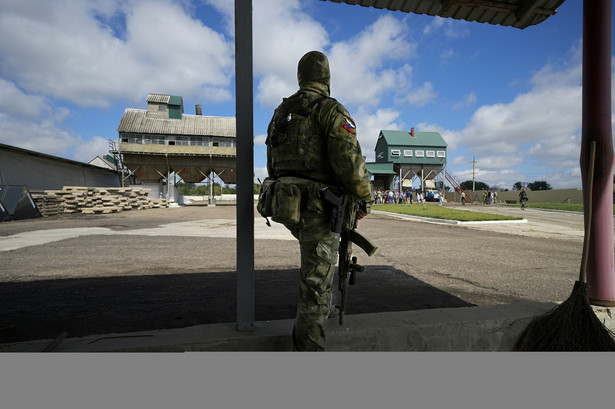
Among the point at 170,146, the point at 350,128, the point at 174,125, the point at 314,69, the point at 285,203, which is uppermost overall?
the point at 174,125

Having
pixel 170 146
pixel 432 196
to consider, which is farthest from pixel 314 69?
pixel 432 196

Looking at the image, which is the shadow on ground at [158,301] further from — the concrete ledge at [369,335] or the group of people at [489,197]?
the group of people at [489,197]

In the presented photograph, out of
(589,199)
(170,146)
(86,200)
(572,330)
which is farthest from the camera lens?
(170,146)

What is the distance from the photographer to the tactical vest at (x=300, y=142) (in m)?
1.97

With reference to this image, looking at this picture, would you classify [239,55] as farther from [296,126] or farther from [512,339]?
[512,339]

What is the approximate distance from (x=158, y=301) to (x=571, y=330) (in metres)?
3.82

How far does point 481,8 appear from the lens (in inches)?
137

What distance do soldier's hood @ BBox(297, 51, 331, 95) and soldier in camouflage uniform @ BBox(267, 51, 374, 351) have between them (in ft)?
0.53

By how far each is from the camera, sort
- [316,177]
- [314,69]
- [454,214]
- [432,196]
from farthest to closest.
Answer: [432,196], [454,214], [314,69], [316,177]

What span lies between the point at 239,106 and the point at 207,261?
397 centimetres

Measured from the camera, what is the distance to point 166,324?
2688mm

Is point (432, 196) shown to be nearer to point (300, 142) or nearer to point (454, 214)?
point (454, 214)

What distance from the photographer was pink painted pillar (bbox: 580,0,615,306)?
285 cm

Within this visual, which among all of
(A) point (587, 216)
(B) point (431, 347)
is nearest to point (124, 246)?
(B) point (431, 347)
